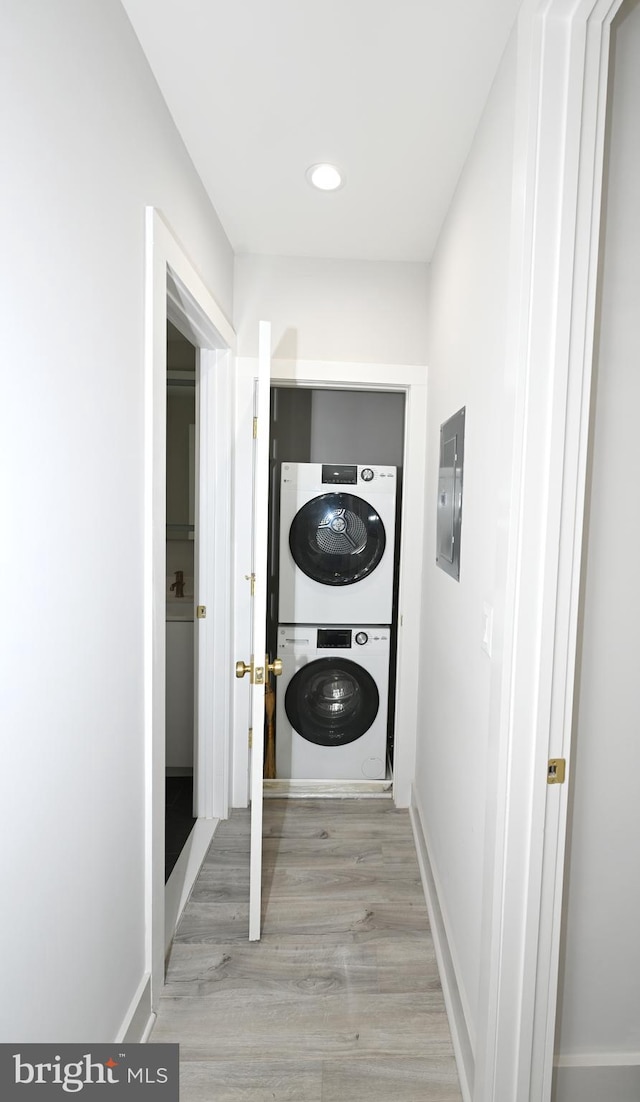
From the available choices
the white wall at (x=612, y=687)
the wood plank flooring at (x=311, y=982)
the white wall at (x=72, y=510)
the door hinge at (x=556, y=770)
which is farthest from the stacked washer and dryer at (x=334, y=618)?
the door hinge at (x=556, y=770)

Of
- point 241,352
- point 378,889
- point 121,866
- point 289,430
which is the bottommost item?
point 378,889

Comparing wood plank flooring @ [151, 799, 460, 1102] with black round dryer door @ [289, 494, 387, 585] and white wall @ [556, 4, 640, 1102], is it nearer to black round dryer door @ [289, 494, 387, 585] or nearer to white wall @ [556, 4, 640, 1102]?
white wall @ [556, 4, 640, 1102]

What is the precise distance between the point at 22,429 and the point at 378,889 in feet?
6.63

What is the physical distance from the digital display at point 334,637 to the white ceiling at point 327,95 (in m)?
1.77

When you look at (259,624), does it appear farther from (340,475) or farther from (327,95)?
(327,95)

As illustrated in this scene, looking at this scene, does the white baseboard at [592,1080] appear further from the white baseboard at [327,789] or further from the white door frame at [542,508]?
the white baseboard at [327,789]

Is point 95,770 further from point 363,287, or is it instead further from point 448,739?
point 363,287

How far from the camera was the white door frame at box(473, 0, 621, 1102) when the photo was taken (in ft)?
3.24

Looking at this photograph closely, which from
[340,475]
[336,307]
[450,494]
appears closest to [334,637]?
[340,475]

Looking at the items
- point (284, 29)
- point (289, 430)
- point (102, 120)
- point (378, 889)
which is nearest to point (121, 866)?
point (378, 889)

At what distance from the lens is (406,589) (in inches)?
102

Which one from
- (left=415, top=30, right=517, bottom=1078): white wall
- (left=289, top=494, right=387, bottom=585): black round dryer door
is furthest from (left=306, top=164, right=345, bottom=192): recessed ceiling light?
(left=289, top=494, right=387, bottom=585): black round dryer door

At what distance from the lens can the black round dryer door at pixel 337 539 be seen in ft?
8.62

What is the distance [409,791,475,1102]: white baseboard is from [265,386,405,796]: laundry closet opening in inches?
22.7
